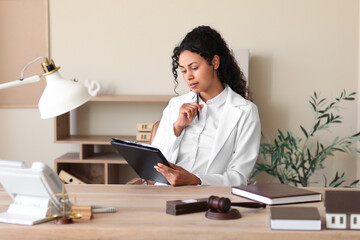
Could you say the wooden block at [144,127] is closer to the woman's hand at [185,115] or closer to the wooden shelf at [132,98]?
the wooden shelf at [132,98]

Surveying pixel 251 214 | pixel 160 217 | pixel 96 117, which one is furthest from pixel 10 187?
pixel 96 117

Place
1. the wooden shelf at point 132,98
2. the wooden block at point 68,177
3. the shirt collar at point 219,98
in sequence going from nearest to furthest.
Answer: the shirt collar at point 219,98
the wooden shelf at point 132,98
the wooden block at point 68,177

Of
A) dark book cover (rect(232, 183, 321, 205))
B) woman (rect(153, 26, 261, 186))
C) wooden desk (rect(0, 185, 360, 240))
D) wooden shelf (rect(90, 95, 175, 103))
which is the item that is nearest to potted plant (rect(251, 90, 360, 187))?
wooden shelf (rect(90, 95, 175, 103))

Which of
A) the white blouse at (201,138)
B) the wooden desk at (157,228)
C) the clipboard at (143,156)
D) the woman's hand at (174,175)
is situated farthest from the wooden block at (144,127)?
the wooden desk at (157,228)

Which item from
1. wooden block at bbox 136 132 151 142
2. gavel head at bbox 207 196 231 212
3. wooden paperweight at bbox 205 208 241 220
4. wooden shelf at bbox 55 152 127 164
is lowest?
wooden shelf at bbox 55 152 127 164

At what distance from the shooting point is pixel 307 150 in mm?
4188

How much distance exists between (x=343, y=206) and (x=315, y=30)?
304 cm

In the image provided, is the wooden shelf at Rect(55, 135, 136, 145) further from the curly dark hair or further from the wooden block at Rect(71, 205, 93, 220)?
the wooden block at Rect(71, 205, 93, 220)

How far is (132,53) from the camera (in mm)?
4613

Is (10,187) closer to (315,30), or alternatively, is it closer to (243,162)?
(243,162)

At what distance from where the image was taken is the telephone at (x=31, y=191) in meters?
1.80

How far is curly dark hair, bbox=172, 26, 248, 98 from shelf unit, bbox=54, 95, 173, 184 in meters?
1.19

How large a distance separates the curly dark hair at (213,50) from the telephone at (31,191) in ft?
4.12

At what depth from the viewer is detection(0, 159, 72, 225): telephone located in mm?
1796
